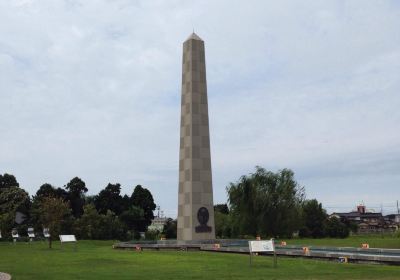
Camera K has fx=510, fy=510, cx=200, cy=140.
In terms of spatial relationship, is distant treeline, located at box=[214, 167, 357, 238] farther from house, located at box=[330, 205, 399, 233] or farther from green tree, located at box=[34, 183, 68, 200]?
house, located at box=[330, 205, 399, 233]

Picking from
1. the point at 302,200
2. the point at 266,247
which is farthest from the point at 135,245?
the point at 302,200

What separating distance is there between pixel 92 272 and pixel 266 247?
7.14 metres

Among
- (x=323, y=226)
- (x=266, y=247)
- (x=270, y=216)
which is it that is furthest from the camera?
(x=323, y=226)

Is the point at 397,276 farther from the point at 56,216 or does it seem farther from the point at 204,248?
the point at 56,216

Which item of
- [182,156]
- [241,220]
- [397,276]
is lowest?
[397,276]

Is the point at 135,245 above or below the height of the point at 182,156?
below

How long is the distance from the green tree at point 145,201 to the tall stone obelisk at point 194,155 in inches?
1851

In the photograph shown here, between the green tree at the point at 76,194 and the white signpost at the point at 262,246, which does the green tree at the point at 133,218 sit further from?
the white signpost at the point at 262,246

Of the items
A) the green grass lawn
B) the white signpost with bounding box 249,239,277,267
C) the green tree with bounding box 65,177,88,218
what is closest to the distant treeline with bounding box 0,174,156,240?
the green tree with bounding box 65,177,88,218

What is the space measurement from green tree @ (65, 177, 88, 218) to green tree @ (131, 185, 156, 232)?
9.47m

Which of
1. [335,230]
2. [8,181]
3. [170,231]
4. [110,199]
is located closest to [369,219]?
[335,230]

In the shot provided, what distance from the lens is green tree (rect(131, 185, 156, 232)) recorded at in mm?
91125

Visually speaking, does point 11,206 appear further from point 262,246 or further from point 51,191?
point 262,246

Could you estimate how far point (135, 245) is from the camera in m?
40.2
